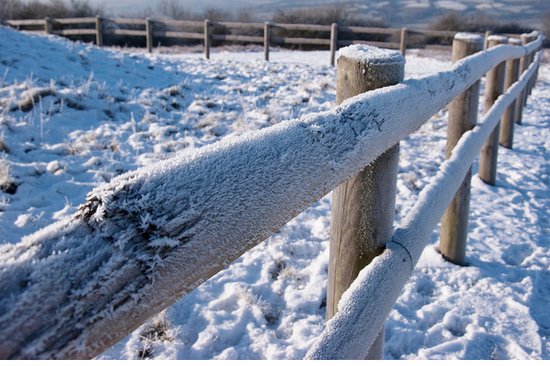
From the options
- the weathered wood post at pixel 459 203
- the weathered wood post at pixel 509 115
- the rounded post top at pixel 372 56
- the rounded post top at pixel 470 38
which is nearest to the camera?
the rounded post top at pixel 372 56

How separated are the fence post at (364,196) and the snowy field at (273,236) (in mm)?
829

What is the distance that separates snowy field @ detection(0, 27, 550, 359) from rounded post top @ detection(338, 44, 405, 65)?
1.28 m

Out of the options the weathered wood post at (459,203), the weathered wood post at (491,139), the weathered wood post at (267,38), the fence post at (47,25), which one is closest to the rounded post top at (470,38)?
the weathered wood post at (459,203)

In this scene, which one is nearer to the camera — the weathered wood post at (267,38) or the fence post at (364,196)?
the fence post at (364,196)

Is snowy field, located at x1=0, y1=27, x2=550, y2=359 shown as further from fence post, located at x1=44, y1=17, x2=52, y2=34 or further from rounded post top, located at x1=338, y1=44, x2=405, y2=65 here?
fence post, located at x1=44, y1=17, x2=52, y2=34

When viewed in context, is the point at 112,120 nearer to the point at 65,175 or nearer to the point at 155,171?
the point at 65,175

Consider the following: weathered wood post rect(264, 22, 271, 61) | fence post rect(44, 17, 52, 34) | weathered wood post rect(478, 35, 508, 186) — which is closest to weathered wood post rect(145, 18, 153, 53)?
fence post rect(44, 17, 52, 34)

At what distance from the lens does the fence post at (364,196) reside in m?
1.18

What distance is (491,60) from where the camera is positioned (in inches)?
115

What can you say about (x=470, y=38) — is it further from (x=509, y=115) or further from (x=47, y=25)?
(x=47, y=25)

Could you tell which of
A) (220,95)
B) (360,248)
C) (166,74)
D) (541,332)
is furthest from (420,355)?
(166,74)

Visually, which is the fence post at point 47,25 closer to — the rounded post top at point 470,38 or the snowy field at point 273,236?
the snowy field at point 273,236

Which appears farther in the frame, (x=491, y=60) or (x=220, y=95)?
(x=220, y=95)

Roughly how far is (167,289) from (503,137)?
545 cm
